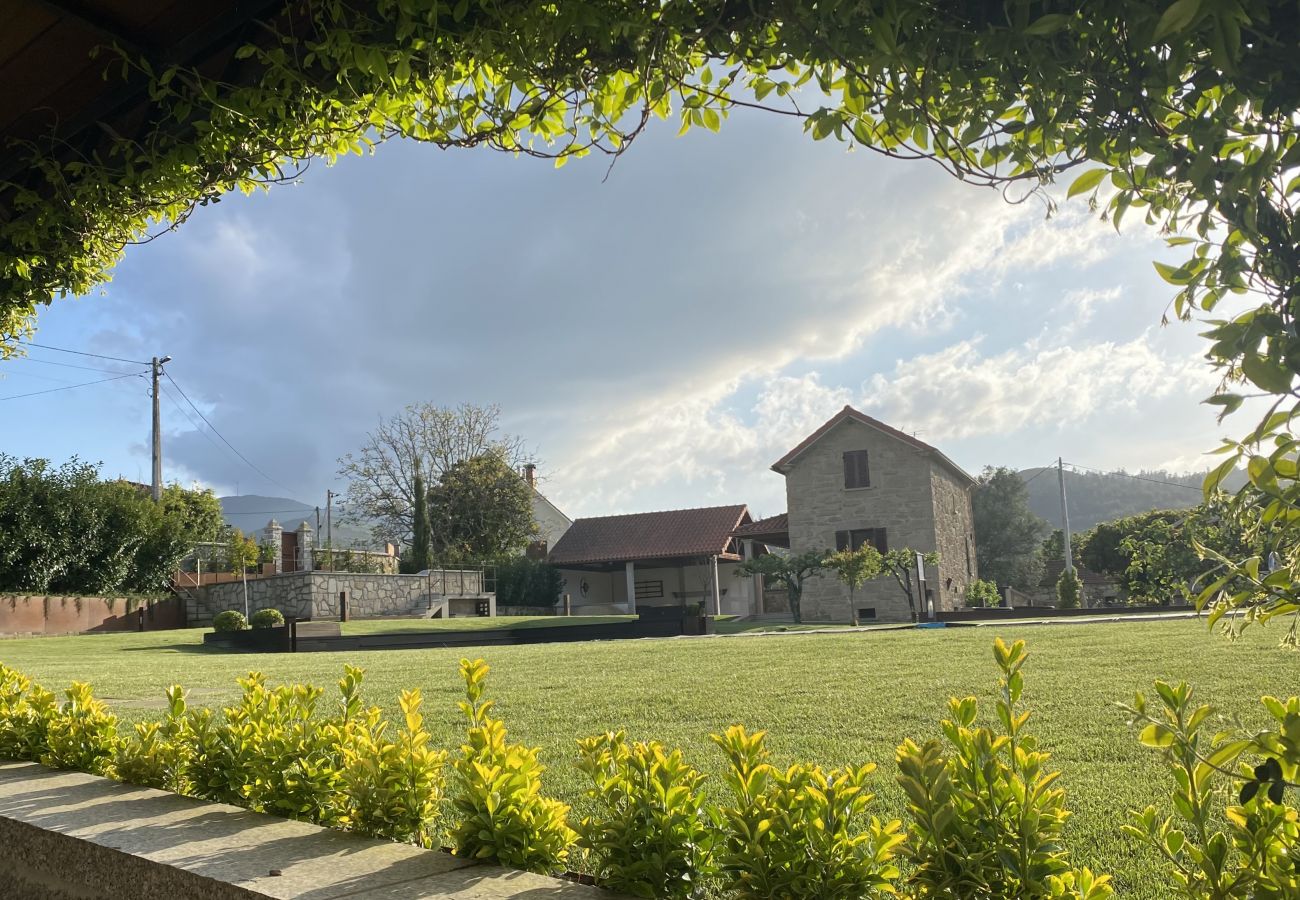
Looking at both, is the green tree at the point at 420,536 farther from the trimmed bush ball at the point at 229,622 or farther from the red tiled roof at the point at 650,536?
the trimmed bush ball at the point at 229,622

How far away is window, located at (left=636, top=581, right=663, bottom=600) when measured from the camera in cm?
3925

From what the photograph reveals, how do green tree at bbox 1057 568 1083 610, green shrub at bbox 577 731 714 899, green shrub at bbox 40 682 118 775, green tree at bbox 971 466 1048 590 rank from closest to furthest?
green shrub at bbox 577 731 714 899 < green shrub at bbox 40 682 118 775 < green tree at bbox 1057 568 1083 610 < green tree at bbox 971 466 1048 590

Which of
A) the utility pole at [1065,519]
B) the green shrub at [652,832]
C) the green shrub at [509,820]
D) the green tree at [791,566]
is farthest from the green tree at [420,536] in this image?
the green shrub at [652,832]

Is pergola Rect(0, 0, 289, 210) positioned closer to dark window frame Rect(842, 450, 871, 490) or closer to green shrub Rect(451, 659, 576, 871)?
green shrub Rect(451, 659, 576, 871)

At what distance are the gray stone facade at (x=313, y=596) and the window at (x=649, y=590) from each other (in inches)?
466

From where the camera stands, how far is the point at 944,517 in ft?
102

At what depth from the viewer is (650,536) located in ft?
124

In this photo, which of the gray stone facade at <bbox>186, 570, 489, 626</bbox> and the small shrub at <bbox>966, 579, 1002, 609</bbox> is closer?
the gray stone facade at <bbox>186, 570, 489, 626</bbox>

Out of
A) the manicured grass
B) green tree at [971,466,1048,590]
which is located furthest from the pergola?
green tree at [971,466,1048,590]

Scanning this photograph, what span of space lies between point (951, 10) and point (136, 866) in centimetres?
255

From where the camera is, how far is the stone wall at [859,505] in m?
29.3

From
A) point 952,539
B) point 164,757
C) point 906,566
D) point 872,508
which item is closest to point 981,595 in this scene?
point 952,539

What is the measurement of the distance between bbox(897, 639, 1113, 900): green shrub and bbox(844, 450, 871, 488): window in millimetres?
29331

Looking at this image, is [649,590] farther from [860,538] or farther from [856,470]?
[856,470]
